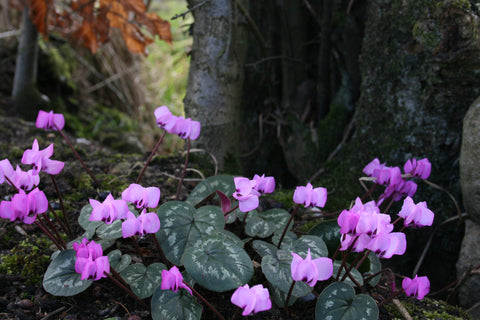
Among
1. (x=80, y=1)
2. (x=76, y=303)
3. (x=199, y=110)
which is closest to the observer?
(x=76, y=303)

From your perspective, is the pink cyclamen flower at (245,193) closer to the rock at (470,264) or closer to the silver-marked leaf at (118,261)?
the silver-marked leaf at (118,261)

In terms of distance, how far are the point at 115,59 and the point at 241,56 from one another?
2831 mm

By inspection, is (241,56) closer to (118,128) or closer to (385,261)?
(385,261)

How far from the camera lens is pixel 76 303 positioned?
1.33m

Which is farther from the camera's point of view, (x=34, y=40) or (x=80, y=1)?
(x=34, y=40)

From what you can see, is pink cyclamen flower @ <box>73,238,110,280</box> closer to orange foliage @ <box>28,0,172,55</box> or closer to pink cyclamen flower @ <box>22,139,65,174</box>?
pink cyclamen flower @ <box>22,139,65,174</box>

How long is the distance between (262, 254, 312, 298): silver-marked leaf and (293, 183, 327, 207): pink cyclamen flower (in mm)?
180

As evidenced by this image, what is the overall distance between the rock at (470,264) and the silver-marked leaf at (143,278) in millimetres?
1223

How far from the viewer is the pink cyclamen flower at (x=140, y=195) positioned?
3.76 ft

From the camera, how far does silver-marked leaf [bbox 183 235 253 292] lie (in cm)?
113

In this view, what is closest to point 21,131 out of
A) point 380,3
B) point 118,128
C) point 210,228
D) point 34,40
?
point 34,40

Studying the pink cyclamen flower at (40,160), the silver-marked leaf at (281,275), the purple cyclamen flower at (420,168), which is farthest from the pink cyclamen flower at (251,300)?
the purple cyclamen flower at (420,168)

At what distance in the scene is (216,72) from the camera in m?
2.21

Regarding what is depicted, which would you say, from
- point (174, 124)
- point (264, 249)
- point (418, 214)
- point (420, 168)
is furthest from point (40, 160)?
point (420, 168)
